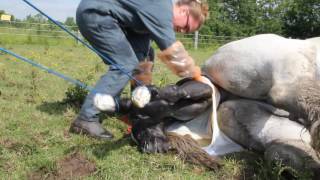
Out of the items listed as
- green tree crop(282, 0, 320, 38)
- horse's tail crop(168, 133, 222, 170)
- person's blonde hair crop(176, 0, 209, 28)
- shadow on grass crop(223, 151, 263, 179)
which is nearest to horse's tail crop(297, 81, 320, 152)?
shadow on grass crop(223, 151, 263, 179)

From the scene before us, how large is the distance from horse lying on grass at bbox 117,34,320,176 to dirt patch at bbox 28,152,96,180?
51 cm

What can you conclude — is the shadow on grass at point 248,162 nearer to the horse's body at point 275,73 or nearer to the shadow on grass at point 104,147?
the horse's body at point 275,73

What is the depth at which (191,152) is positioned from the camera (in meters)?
3.53

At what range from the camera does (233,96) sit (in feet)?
12.4

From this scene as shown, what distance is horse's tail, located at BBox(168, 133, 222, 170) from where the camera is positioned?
134 inches

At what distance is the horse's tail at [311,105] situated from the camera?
2924 millimetres

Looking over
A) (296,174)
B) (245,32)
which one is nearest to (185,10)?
(296,174)

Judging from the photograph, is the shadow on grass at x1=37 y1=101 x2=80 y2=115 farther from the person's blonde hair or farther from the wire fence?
the wire fence

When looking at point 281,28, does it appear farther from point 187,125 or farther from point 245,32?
point 187,125

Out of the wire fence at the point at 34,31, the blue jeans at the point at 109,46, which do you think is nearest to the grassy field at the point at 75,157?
the blue jeans at the point at 109,46

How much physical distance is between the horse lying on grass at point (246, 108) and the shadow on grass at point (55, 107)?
129 cm

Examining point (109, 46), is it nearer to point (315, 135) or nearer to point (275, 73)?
point (275, 73)

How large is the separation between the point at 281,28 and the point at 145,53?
3117 cm

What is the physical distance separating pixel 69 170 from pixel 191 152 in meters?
0.86
